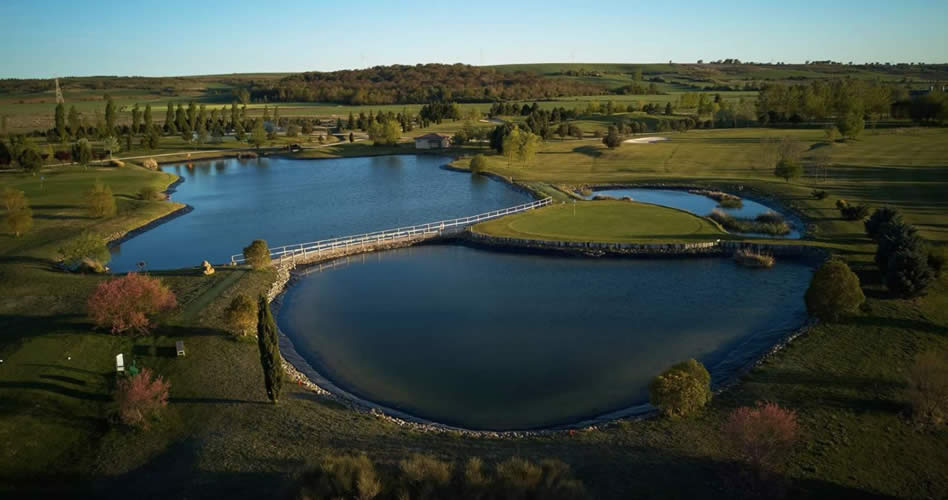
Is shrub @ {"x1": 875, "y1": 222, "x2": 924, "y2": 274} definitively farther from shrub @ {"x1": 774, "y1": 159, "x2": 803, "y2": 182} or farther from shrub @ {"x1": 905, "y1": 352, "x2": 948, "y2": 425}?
shrub @ {"x1": 774, "y1": 159, "x2": 803, "y2": 182}

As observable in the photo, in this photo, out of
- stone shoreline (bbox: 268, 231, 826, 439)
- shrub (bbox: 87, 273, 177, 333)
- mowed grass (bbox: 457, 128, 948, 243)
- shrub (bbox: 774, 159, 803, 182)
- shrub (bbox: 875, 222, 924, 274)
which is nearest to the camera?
stone shoreline (bbox: 268, 231, 826, 439)

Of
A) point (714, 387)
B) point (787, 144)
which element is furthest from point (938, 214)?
point (714, 387)

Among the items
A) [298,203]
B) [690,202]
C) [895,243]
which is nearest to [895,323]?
[895,243]

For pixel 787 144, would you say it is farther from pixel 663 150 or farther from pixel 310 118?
pixel 310 118

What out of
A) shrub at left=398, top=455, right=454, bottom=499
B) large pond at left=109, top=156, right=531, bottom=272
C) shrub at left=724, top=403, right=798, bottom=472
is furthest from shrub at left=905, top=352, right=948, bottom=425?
large pond at left=109, top=156, right=531, bottom=272

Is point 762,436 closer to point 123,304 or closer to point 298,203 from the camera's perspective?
point 123,304

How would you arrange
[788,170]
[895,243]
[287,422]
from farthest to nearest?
[788,170]
[895,243]
[287,422]
